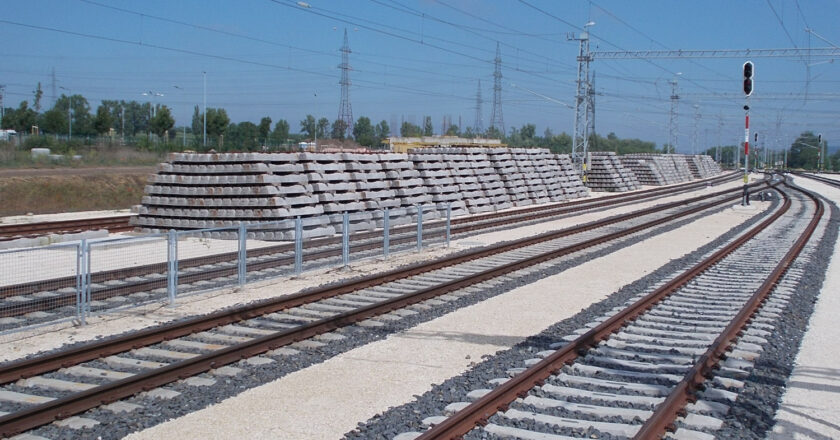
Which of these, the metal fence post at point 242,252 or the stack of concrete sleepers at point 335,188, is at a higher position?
the stack of concrete sleepers at point 335,188

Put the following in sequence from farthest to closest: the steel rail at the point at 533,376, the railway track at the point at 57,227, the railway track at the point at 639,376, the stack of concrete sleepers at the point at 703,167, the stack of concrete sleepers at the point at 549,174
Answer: the stack of concrete sleepers at the point at 703,167
the stack of concrete sleepers at the point at 549,174
the railway track at the point at 57,227
the railway track at the point at 639,376
the steel rail at the point at 533,376

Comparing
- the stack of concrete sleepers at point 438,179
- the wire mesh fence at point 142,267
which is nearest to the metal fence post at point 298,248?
the wire mesh fence at point 142,267

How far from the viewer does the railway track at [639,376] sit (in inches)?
274

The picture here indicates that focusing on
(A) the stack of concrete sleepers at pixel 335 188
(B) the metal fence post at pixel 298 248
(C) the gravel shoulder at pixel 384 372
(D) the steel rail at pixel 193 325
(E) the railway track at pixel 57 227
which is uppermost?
(A) the stack of concrete sleepers at pixel 335 188

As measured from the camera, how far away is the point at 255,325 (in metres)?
10.9

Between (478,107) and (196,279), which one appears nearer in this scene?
(196,279)

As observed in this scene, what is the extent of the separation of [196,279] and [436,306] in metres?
4.64

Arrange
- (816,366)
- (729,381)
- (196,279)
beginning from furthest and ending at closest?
(196,279) → (816,366) → (729,381)

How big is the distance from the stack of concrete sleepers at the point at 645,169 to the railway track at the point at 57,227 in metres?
57.0

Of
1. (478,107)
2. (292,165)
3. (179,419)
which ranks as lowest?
(179,419)

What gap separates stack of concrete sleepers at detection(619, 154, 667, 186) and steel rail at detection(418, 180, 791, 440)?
61.2 metres

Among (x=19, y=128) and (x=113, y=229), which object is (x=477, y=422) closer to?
(x=113, y=229)

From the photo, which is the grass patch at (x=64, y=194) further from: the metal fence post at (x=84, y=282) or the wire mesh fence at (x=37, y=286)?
the metal fence post at (x=84, y=282)

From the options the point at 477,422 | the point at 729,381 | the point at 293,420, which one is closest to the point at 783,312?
the point at 729,381
